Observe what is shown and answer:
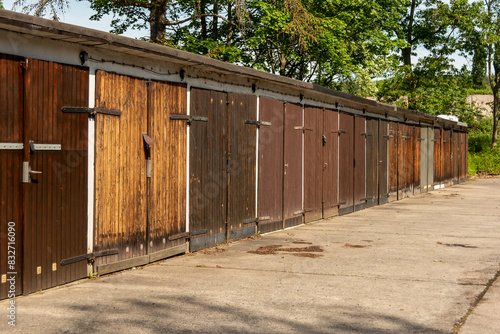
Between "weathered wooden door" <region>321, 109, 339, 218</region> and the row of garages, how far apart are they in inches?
14.2

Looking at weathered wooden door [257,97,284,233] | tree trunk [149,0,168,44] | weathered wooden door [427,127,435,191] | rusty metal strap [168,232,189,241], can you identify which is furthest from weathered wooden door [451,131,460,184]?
rusty metal strap [168,232,189,241]

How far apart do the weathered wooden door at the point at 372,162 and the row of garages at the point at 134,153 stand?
155 inches

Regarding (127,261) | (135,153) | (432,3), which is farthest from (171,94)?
(432,3)

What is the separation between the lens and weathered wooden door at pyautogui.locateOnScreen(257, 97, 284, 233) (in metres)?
11.7

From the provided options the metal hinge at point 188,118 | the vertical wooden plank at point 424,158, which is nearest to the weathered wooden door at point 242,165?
the metal hinge at point 188,118

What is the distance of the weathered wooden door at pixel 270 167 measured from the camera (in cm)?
1166

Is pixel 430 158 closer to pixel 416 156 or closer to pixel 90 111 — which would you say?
pixel 416 156

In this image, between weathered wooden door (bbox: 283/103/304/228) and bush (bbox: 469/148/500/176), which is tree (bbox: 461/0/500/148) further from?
weathered wooden door (bbox: 283/103/304/228)

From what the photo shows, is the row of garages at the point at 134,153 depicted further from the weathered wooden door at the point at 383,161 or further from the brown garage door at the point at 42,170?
the weathered wooden door at the point at 383,161

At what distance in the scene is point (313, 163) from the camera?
1408cm

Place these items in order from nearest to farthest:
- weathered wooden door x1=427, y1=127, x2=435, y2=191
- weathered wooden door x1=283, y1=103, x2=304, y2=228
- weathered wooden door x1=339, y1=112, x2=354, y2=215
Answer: weathered wooden door x1=283, y1=103, x2=304, y2=228, weathered wooden door x1=339, y1=112, x2=354, y2=215, weathered wooden door x1=427, y1=127, x2=435, y2=191

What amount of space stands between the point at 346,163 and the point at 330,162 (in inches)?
49.4

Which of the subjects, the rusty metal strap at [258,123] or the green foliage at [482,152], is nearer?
the rusty metal strap at [258,123]

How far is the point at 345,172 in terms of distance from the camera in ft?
53.1
